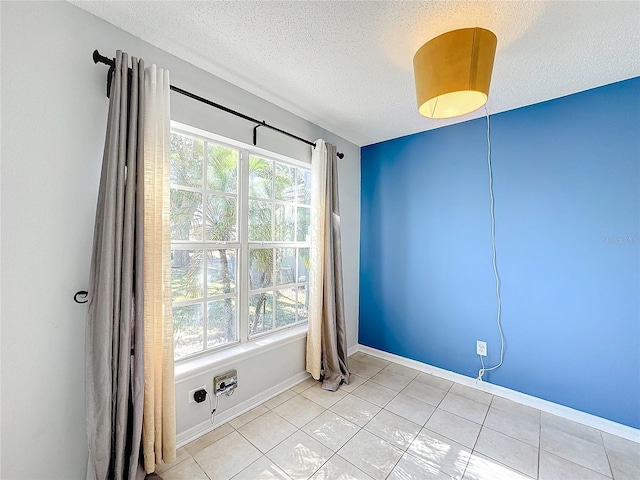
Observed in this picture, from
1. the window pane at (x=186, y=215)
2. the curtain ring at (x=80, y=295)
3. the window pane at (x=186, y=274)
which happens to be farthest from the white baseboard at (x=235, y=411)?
the window pane at (x=186, y=215)

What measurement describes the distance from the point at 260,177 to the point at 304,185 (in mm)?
524

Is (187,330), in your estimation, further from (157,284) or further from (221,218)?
(221,218)

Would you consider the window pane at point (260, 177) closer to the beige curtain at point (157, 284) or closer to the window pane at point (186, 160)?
the window pane at point (186, 160)

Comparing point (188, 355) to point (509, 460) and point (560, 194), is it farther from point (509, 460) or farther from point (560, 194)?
point (560, 194)

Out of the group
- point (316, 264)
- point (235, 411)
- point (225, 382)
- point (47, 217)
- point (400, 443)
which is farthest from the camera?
point (316, 264)

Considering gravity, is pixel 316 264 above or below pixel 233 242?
below

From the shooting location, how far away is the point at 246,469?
4.96ft

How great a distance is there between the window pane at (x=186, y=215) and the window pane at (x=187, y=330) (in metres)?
0.48

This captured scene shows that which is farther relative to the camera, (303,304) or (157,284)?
(303,304)

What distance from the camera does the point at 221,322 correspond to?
2.02m

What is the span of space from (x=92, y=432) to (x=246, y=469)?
796mm

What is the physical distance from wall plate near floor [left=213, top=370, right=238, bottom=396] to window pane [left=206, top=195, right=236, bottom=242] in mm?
947

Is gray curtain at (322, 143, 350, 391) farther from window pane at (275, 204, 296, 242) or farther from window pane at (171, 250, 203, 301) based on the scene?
window pane at (171, 250, 203, 301)

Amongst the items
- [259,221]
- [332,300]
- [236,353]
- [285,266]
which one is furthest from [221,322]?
[332,300]
